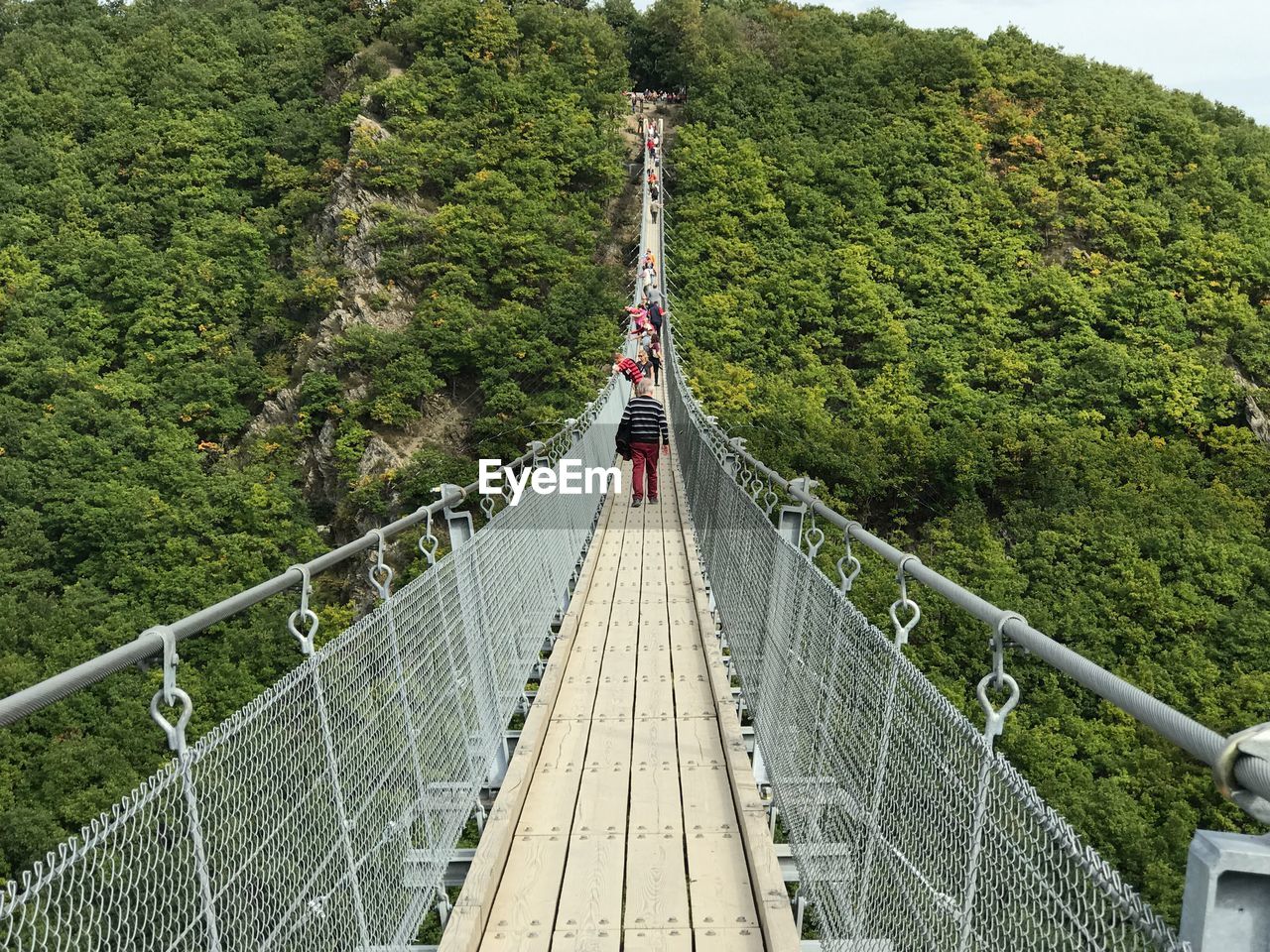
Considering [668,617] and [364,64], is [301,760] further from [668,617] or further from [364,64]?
[364,64]

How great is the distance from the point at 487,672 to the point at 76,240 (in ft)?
111

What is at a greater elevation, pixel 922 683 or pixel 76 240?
pixel 76 240

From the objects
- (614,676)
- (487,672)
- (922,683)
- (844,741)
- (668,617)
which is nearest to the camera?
(922,683)

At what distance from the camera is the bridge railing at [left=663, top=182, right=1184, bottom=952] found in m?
1.32

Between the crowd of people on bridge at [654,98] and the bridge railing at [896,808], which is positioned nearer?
the bridge railing at [896,808]

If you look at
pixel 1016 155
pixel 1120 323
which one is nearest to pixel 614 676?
pixel 1120 323

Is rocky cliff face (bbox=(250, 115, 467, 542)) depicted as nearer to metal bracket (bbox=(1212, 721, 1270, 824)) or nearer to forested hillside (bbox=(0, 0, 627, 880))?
forested hillside (bbox=(0, 0, 627, 880))

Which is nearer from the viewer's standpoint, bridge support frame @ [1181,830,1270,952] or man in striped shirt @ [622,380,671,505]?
bridge support frame @ [1181,830,1270,952]

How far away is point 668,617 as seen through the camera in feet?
20.4

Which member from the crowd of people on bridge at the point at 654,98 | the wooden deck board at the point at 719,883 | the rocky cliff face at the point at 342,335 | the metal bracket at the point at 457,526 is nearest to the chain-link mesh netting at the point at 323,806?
the metal bracket at the point at 457,526

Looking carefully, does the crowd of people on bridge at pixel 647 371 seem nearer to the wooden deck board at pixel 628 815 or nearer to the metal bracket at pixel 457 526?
the wooden deck board at pixel 628 815

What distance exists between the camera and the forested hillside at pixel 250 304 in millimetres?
20188
